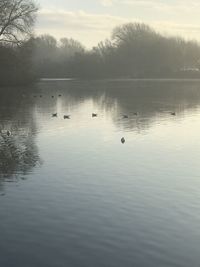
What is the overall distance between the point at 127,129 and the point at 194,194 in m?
18.2

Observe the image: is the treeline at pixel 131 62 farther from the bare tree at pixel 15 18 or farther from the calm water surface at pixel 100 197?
the calm water surface at pixel 100 197

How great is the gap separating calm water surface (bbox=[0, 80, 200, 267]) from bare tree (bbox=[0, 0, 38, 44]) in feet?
179

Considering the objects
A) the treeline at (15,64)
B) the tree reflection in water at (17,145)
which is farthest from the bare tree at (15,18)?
the tree reflection in water at (17,145)

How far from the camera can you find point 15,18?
8950 cm

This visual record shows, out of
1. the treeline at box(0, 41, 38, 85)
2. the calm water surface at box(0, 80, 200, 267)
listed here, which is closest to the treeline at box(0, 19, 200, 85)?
the treeline at box(0, 41, 38, 85)

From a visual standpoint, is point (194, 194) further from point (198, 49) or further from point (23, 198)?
point (198, 49)

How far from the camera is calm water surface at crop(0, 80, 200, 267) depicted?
13.9 meters

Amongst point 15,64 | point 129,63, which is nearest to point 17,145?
point 15,64

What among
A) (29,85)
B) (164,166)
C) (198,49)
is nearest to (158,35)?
(198,49)

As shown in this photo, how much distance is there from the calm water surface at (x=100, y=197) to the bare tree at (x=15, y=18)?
5463 cm

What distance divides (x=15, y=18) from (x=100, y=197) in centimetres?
7513

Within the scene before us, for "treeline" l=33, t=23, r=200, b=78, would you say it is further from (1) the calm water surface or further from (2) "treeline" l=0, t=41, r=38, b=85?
(1) the calm water surface

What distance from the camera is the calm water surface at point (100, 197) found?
45.6ft

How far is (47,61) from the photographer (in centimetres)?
15712
